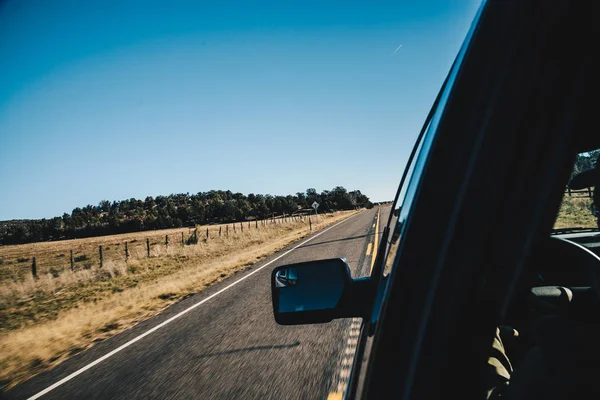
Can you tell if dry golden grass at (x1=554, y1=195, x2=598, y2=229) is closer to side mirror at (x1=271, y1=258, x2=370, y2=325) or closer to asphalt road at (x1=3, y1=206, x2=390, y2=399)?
side mirror at (x1=271, y1=258, x2=370, y2=325)

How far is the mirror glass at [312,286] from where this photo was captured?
4.24ft

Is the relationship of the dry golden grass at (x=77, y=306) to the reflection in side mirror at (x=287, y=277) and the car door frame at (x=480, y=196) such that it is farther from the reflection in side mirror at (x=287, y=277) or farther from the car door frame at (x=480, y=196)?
the car door frame at (x=480, y=196)

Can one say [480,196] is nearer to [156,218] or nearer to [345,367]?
[345,367]

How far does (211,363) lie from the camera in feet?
12.8

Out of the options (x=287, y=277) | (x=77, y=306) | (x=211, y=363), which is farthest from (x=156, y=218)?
(x=287, y=277)

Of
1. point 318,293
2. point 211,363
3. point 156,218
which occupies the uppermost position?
point 156,218

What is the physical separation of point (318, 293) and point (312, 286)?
5 centimetres

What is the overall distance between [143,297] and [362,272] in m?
6.65

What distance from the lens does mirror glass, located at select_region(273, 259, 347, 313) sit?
129 cm

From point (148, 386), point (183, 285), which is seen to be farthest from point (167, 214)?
point (148, 386)

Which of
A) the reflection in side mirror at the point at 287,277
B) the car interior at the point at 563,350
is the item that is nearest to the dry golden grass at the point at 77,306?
the reflection in side mirror at the point at 287,277

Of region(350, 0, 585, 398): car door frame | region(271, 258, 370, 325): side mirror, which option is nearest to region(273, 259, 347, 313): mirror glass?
region(271, 258, 370, 325): side mirror

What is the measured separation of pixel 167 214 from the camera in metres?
92.1

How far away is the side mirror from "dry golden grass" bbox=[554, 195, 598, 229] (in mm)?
959
